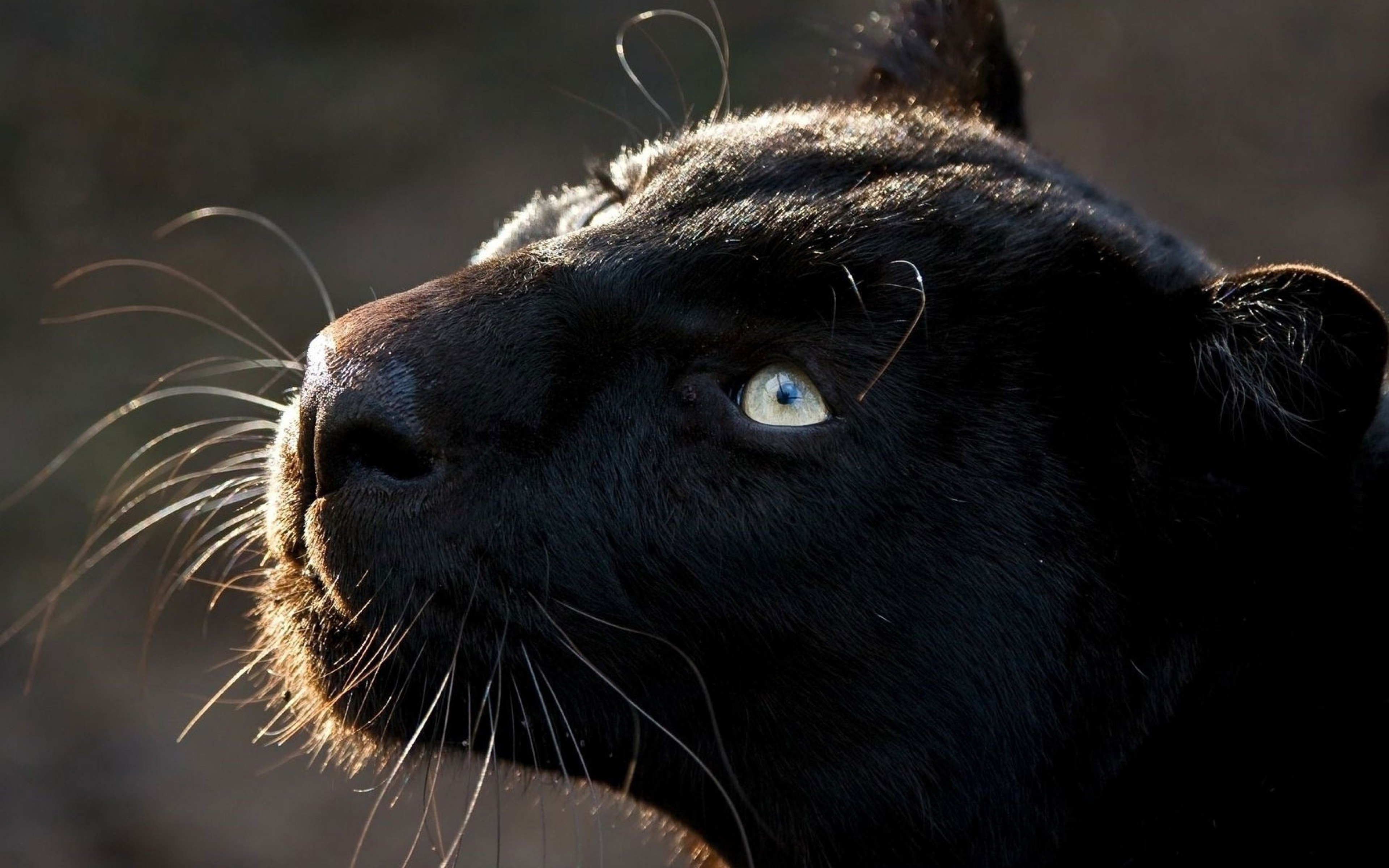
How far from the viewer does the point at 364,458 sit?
8.38 feet

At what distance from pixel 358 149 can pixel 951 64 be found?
7.37 m

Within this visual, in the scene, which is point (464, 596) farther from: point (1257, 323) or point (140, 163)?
point (140, 163)

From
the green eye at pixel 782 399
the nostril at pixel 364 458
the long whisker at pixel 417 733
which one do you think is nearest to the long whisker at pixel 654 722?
the long whisker at pixel 417 733

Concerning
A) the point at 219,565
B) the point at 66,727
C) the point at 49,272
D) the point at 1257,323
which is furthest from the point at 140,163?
the point at 1257,323

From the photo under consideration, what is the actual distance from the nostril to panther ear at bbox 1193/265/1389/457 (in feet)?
4.70

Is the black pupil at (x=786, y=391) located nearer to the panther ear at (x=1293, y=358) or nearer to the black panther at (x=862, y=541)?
the black panther at (x=862, y=541)

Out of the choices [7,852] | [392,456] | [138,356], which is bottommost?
[7,852]

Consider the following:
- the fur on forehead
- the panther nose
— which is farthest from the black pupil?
the panther nose

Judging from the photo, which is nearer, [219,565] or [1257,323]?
[1257,323]

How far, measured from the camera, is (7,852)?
19.9 ft

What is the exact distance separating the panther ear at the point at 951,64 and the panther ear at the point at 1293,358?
1.26 m

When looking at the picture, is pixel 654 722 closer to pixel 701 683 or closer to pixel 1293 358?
pixel 701 683

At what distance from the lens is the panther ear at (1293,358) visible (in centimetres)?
237

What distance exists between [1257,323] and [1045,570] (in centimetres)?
58
